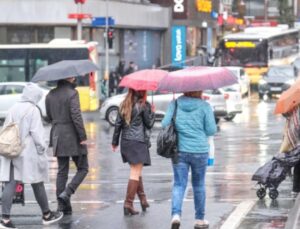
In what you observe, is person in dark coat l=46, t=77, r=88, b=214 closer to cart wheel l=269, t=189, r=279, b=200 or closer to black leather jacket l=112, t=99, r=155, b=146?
black leather jacket l=112, t=99, r=155, b=146

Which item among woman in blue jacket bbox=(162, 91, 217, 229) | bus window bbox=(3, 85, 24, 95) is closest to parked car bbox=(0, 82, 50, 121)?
bus window bbox=(3, 85, 24, 95)

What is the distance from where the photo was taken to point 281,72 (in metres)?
49.7

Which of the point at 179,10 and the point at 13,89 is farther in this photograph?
the point at 179,10

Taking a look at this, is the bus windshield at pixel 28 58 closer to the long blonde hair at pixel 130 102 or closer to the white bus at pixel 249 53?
the white bus at pixel 249 53

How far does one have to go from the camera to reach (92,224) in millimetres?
11109

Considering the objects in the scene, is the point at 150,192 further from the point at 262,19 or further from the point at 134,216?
the point at 262,19

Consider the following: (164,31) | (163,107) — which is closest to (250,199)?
(163,107)

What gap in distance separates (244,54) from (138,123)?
4755cm

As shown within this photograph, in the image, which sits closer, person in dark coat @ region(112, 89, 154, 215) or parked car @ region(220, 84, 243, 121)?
person in dark coat @ region(112, 89, 154, 215)

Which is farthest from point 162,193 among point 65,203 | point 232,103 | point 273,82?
point 273,82

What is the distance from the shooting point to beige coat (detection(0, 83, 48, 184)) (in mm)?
10773

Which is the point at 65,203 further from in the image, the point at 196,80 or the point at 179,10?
the point at 179,10

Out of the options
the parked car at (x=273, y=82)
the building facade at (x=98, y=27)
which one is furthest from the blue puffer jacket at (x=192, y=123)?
the parked car at (x=273, y=82)

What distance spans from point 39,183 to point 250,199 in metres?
3.43
